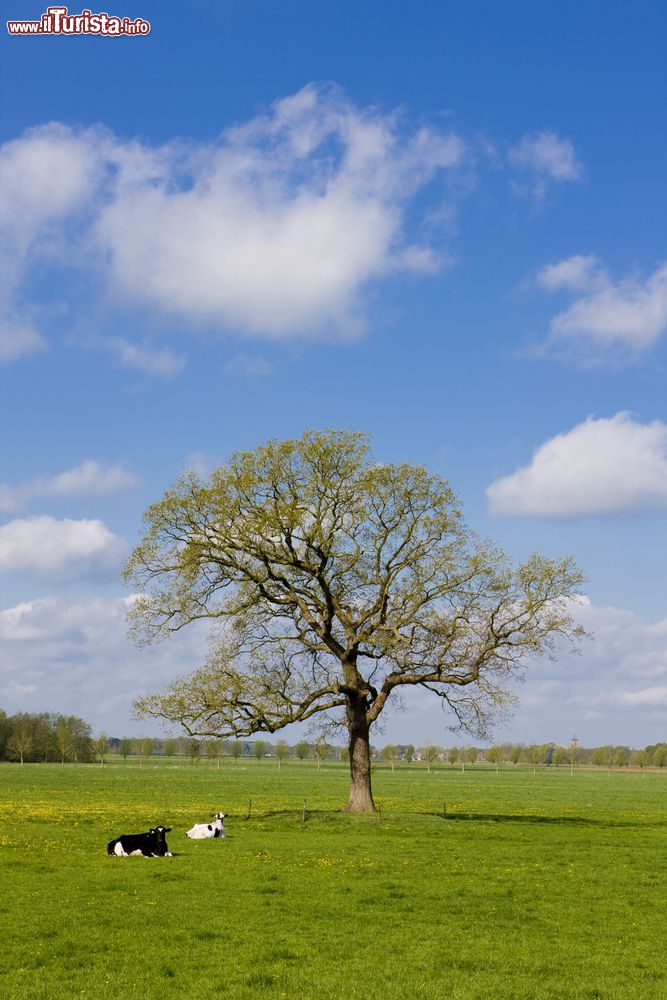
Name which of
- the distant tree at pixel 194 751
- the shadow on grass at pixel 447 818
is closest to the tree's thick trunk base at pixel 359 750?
the shadow on grass at pixel 447 818

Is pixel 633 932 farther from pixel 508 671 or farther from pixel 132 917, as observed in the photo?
pixel 508 671

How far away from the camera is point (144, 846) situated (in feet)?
95.0

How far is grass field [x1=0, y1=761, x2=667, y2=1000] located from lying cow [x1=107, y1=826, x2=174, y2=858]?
0.74 meters

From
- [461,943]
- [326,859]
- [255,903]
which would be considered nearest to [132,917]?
[255,903]

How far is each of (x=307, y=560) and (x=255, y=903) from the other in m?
21.3

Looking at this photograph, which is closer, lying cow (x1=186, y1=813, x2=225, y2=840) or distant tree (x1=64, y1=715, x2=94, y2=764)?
lying cow (x1=186, y1=813, x2=225, y2=840)

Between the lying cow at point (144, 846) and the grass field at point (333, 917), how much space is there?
2.43 ft

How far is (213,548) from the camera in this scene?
41.4 meters

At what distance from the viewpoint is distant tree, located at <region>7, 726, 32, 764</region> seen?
6304 inches

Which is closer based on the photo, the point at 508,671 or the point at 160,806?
the point at 508,671

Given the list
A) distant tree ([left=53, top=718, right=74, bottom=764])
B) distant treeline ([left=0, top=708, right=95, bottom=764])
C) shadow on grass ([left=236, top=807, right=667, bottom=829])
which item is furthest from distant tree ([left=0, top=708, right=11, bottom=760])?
shadow on grass ([left=236, top=807, right=667, bottom=829])

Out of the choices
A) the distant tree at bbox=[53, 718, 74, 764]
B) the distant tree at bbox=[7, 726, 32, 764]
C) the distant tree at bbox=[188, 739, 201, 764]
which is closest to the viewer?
the distant tree at bbox=[188, 739, 201, 764]

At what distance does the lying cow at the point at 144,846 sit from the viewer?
28766 mm

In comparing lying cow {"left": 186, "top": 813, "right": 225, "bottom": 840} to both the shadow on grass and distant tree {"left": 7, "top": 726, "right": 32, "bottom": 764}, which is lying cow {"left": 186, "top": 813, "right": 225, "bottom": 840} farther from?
distant tree {"left": 7, "top": 726, "right": 32, "bottom": 764}
